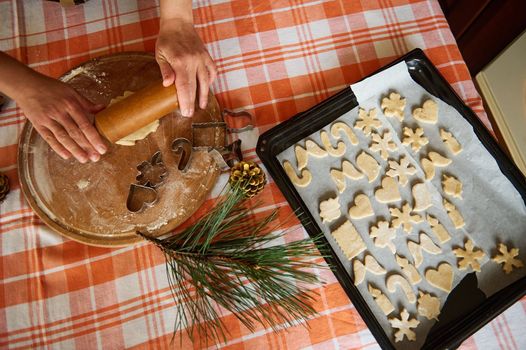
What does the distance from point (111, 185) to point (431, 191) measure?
2.71 ft

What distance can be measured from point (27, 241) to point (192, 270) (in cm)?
46

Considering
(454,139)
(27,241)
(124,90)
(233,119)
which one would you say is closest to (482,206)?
(454,139)

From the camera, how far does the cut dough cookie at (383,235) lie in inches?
36.6

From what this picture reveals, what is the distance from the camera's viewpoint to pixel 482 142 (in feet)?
3.25

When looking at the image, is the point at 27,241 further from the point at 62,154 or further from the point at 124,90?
the point at 124,90

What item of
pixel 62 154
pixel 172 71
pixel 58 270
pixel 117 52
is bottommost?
pixel 58 270

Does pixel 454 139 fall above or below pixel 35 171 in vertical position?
below

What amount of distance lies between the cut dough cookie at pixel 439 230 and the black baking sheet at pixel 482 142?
0.33ft

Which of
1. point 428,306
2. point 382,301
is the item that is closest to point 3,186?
point 382,301

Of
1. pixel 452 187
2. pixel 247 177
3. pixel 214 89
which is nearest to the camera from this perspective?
pixel 247 177

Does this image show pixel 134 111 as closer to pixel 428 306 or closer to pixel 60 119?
pixel 60 119

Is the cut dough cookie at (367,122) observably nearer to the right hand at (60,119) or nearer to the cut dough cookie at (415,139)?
the cut dough cookie at (415,139)

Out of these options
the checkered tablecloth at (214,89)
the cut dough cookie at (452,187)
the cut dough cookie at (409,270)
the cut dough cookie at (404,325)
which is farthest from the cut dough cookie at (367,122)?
the cut dough cookie at (404,325)

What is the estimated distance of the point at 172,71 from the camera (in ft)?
3.01
